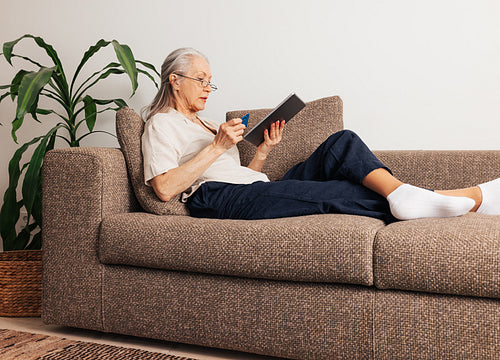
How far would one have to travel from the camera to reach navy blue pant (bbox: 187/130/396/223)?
1.56m

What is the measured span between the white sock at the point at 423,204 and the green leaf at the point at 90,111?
1571 mm

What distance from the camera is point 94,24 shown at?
2930mm

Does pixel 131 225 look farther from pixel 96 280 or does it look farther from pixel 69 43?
pixel 69 43

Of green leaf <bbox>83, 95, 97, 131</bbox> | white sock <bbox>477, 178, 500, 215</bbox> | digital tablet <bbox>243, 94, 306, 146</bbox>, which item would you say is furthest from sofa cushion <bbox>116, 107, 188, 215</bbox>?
white sock <bbox>477, 178, 500, 215</bbox>

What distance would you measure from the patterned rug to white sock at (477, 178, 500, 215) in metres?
1.01

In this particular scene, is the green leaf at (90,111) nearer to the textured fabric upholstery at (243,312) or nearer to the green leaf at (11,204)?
the green leaf at (11,204)

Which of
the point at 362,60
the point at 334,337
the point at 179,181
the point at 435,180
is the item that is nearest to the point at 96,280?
the point at 179,181

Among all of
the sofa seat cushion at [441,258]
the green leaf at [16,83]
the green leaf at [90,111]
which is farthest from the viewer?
the green leaf at [90,111]

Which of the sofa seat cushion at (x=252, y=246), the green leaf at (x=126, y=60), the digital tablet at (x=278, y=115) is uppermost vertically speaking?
the green leaf at (x=126, y=60)

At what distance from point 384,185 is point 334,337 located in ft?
1.56

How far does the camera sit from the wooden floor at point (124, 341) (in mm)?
1480

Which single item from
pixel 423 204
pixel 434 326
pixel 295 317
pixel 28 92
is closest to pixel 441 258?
pixel 434 326

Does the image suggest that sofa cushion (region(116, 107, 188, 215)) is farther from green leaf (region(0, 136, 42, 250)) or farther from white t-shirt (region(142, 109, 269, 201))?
green leaf (region(0, 136, 42, 250))

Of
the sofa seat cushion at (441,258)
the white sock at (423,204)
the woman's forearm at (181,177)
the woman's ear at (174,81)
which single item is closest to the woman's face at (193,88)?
the woman's ear at (174,81)
